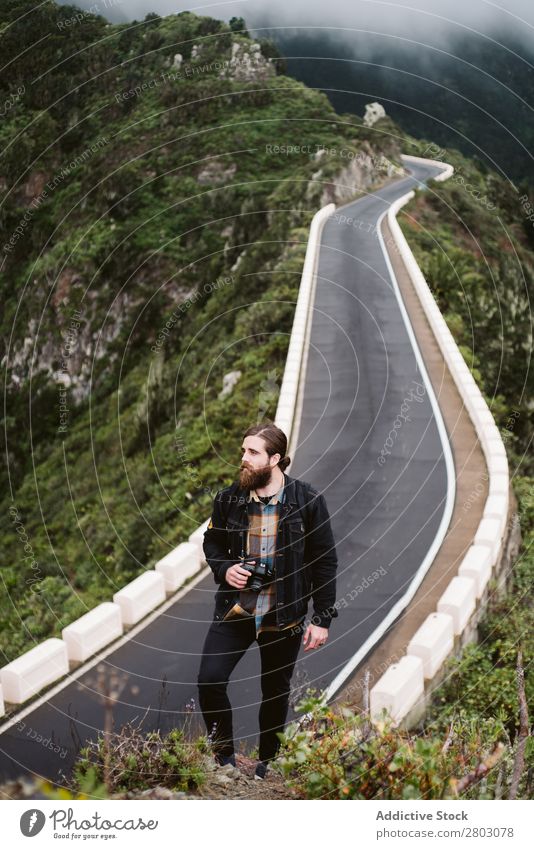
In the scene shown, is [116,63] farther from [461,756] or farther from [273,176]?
[461,756]

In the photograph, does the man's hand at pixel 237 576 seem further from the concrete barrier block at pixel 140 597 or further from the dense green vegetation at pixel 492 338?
the concrete barrier block at pixel 140 597

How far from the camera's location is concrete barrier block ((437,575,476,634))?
945 cm

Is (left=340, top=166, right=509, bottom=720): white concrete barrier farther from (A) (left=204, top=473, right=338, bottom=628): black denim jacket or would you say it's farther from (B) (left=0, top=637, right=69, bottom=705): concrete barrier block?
(B) (left=0, top=637, right=69, bottom=705): concrete barrier block

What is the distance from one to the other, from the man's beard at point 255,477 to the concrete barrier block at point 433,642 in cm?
327

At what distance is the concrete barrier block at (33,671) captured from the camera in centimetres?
816

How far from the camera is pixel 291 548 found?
250 inches

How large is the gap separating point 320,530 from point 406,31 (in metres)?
22.6

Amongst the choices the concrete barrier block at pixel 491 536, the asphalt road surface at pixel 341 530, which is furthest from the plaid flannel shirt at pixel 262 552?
the concrete barrier block at pixel 491 536

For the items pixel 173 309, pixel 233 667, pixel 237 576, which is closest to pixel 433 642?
pixel 233 667

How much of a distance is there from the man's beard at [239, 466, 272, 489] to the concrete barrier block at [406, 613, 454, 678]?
327cm

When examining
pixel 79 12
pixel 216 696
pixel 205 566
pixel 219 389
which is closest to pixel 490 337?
pixel 219 389

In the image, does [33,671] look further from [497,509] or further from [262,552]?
[497,509]

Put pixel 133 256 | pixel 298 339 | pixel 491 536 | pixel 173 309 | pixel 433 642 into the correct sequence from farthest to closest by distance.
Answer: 1. pixel 133 256
2. pixel 173 309
3. pixel 298 339
4. pixel 491 536
5. pixel 433 642

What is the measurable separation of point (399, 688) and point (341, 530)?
4.01m
